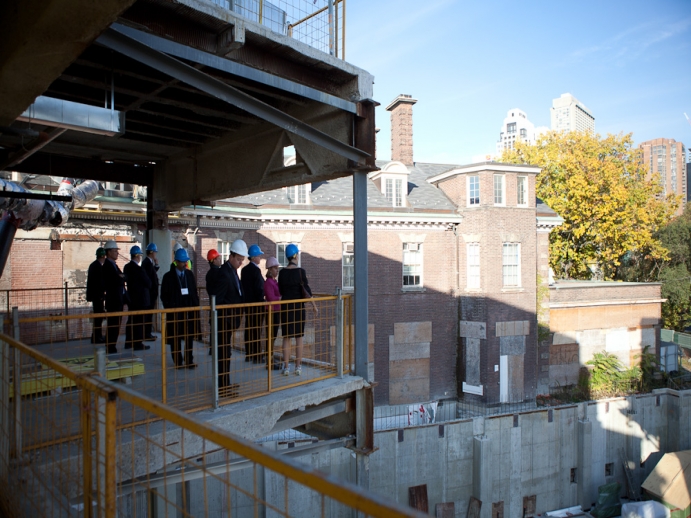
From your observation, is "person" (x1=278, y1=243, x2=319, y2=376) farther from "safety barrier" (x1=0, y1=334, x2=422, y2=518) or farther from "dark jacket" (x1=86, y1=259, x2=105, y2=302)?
"dark jacket" (x1=86, y1=259, x2=105, y2=302)

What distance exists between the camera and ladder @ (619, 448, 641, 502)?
62.4 feet

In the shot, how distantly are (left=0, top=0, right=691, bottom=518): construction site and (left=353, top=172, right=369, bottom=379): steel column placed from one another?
33 mm

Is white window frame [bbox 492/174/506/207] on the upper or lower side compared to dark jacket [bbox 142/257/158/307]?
upper

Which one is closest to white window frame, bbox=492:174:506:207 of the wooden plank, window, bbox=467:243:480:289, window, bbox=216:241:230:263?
window, bbox=467:243:480:289

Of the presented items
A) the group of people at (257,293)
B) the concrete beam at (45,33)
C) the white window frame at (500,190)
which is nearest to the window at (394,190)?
the white window frame at (500,190)

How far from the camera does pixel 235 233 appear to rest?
1986cm

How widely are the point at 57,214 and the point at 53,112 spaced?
6734 millimetres

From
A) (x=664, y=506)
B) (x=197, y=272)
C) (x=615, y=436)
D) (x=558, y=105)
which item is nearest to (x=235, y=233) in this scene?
(x=197, y=272)

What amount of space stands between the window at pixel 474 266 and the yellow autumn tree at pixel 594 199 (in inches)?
434

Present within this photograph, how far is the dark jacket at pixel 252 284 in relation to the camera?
7.18m

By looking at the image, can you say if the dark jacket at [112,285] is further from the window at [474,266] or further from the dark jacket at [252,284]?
the window at [474,266]

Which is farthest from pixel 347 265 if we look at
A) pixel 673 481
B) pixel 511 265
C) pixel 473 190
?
pixel 673 481

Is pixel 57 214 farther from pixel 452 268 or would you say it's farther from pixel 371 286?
pixel 452 268

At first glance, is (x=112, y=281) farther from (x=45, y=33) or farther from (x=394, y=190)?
(x=394, y=190)
